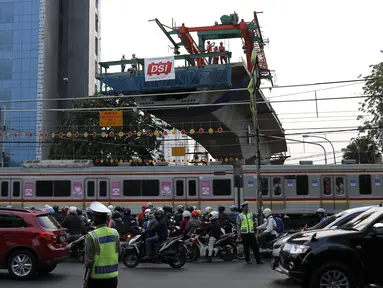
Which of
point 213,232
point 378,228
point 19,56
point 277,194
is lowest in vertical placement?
point 213,232

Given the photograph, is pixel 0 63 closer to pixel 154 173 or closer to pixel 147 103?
pixel 147 103

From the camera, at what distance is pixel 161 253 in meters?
12.0

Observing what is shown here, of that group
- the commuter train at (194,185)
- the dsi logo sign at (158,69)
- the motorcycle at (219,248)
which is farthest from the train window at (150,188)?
the motorcycle at (219,248)

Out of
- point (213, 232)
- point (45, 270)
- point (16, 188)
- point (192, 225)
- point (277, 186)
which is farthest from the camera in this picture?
point (16, 188)

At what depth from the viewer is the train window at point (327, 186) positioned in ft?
74.5

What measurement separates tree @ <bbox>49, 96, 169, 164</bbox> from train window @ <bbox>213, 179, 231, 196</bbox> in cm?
1586

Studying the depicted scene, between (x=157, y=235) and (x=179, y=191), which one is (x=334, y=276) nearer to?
(x=157, y=235)

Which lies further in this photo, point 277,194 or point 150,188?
point 150,188

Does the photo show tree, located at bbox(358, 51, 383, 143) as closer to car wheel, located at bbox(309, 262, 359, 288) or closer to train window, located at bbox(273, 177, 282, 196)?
train window, located at bbox(273, 177, 282, 196)

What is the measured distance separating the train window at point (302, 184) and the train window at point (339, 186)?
4.66 ft

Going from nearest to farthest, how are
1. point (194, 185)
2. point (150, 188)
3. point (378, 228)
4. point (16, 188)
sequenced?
point (378, 228), point (194, 185), point (150, 188), point (16, 188)

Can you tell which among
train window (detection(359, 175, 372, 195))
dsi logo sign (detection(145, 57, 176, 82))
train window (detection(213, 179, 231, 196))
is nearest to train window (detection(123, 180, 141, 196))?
train window (detection(213, 179, 231, 196))

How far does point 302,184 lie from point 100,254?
1868 cm

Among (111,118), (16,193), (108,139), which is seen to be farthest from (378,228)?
(108,139)
